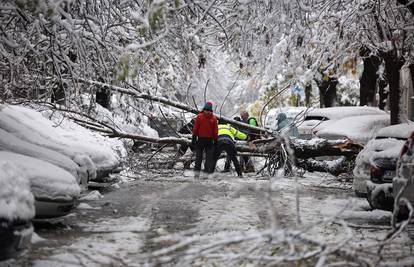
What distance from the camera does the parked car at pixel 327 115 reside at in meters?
16.1

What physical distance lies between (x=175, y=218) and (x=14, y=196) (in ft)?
12.4

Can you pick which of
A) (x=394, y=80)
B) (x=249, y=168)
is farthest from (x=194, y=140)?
(x=394, y=80)

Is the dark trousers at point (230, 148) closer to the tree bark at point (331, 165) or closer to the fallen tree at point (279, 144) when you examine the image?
the fallen tree at point (279, 144)

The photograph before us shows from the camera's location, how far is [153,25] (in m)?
4.87

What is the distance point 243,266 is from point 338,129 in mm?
9667

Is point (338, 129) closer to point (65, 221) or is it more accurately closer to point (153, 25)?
point (65, 221)

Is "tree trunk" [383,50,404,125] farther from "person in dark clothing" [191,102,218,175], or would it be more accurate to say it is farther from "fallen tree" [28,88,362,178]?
"person in dark clothing" [191,102,218,175]

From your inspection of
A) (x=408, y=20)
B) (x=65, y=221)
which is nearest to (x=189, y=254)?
(x=65, y=221)

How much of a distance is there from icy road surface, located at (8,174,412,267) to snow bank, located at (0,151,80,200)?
0.54 meters

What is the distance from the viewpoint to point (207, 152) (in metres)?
13.7

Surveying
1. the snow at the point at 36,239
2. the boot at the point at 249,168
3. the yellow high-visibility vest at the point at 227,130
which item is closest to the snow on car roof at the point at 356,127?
the boot at the point at 249,168

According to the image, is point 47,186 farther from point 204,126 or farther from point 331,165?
point 331,165

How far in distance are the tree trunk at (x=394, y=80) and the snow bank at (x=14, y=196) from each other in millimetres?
10962

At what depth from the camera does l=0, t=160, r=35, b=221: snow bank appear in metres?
4.53
